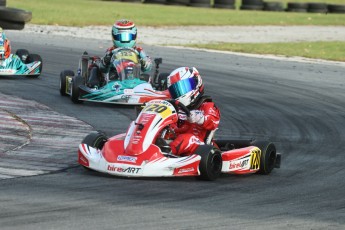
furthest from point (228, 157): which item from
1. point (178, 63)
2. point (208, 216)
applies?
point (178, 63)

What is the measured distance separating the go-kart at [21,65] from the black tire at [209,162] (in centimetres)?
781

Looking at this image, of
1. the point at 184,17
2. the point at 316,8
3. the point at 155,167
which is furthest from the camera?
the point at 316,8

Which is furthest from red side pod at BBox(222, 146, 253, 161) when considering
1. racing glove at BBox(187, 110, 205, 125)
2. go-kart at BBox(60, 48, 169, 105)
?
go-kart at BBox(60, 48, 169, 105)

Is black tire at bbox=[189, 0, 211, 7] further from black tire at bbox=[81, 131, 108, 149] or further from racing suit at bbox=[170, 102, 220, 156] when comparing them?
black tire at bbox=[81, 131, 108, 149]

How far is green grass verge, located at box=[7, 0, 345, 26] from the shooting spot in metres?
29.4

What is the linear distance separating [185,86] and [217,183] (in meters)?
1.08

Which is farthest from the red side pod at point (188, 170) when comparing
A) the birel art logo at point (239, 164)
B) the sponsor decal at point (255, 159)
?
the sponsor decal at point (255, 159)

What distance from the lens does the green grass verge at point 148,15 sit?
96.5ft

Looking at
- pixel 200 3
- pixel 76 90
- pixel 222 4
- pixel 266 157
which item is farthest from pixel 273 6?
pixel 266 157

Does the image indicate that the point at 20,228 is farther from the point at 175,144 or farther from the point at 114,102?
the point at 114,102

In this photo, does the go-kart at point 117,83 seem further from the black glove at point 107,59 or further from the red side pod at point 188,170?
the red side pod at point 188,170

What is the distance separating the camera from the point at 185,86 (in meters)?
9.53

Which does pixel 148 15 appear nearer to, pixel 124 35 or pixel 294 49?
pixel 294 49

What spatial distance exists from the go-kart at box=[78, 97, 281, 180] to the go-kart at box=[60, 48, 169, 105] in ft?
14.4
